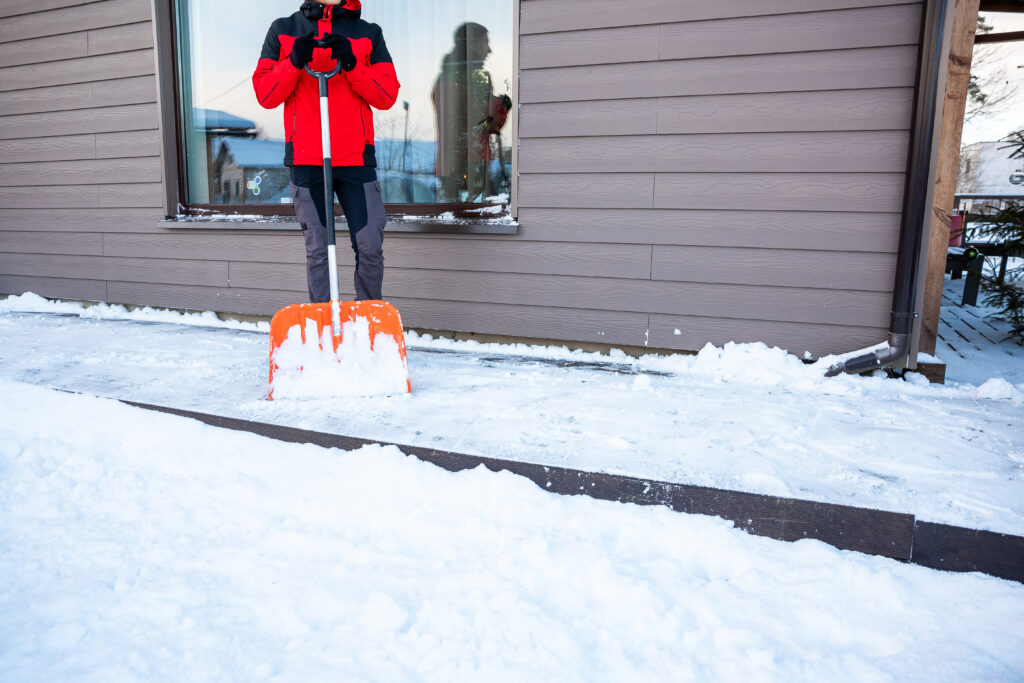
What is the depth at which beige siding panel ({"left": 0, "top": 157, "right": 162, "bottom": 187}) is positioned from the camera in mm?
3990

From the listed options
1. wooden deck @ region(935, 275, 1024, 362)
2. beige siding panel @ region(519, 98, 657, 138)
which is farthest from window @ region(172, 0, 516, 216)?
wooden deck @ region(935, 275, 1024, 362)

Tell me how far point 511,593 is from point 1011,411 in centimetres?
199

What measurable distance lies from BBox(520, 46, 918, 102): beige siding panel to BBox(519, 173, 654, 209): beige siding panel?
0.34 m

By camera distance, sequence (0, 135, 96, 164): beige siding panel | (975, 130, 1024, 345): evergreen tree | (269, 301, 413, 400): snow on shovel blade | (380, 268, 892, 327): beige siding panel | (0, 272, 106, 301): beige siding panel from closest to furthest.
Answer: (269, 301, 413, 400): snow on shovel blade
(380, 268, 892, 327): beige siding panel
(975, 130, 1024, 345): evergreen tree
(0, 135, 96, 164): beige siding panel
(0, 272, 106, 301): beige siding panel

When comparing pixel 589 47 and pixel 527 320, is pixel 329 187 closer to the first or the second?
pixel 527 320

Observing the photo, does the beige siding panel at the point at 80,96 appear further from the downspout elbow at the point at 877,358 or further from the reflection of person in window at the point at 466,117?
the downspout elbow at the point at 877,358

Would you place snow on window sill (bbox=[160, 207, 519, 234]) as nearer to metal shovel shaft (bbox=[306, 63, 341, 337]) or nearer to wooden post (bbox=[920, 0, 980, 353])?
metal shovel shaft (bbox=[306, 63, 341, 337])

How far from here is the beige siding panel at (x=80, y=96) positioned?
3.93m

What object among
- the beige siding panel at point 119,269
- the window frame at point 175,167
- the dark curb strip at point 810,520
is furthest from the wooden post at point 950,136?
the beige siding panel at point 119,269

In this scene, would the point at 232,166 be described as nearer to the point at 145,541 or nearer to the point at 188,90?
the point at 188,90

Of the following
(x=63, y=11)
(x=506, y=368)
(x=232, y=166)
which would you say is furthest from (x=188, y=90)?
(x=506, y=368)

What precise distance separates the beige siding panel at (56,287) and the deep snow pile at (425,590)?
302 cm

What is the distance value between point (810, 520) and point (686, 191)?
1.71m

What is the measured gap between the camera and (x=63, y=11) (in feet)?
13.4
